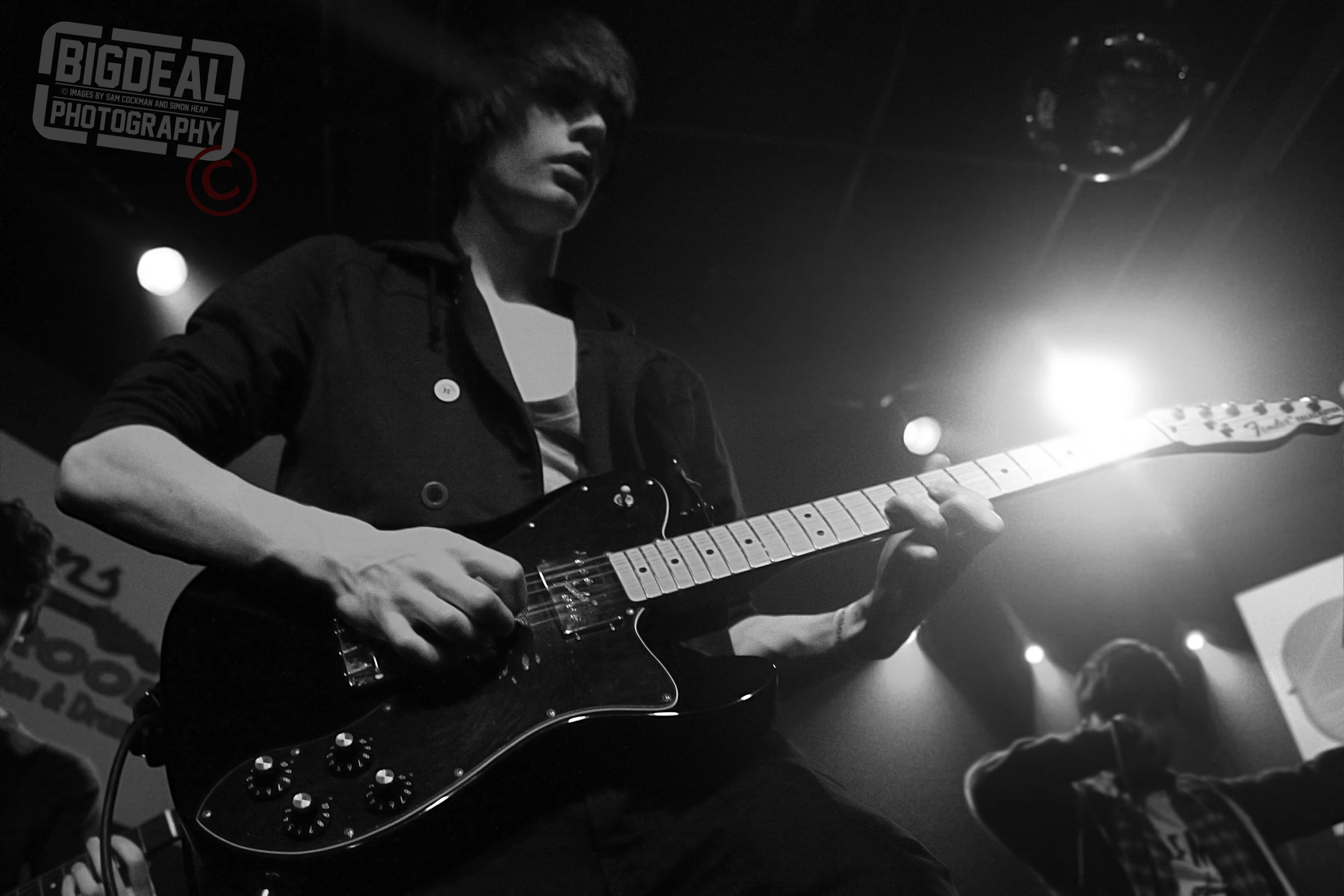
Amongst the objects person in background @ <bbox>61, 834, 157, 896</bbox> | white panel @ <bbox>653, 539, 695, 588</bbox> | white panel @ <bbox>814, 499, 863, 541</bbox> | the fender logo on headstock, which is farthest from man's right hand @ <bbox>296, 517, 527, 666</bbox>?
the fender logo on headstock

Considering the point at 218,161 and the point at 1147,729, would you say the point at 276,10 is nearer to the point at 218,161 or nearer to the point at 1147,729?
the point at 218,161

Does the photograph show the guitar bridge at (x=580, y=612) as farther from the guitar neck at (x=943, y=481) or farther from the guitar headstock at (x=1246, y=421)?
the guitar headstock at (x=1246, y=421)

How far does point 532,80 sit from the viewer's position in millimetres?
1584

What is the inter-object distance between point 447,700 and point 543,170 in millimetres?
944

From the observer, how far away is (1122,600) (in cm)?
168

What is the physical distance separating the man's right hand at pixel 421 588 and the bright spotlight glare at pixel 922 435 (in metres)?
0.89

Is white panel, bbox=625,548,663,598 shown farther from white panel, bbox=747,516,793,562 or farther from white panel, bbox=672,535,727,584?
white panel, bbox=747,516,793,562

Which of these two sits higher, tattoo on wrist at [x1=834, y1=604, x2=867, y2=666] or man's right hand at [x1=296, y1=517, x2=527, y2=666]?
man's right hand at [x1=296, y1=517, x2=527, y2=666]

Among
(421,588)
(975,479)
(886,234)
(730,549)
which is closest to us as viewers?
(421,588)

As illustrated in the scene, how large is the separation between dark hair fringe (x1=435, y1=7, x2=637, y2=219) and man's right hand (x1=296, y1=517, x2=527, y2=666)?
851mm

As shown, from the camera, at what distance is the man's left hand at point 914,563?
1188 mm

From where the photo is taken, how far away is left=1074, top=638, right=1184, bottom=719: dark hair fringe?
155 cm

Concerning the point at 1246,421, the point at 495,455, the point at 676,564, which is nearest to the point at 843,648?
the point at 676,564

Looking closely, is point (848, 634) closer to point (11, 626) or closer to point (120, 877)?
point (120, 877)
